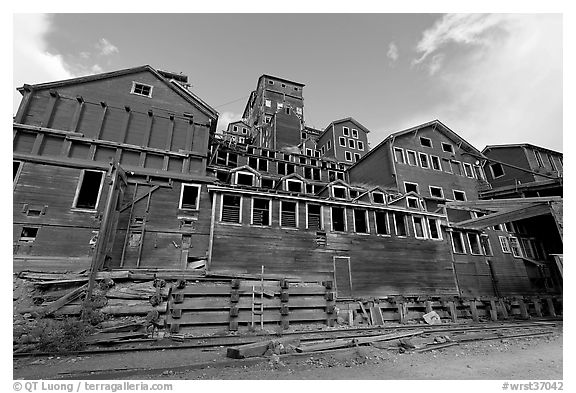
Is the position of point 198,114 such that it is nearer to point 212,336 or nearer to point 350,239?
point 350,239

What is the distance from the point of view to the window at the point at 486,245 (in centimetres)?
2655

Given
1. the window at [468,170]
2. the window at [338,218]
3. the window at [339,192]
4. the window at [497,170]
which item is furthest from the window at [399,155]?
the window at [497,170]

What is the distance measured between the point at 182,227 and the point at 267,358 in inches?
528

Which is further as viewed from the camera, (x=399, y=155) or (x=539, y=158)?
(x=539, y=158)

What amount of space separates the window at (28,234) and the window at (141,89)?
43.7 ft

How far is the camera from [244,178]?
24.7 m

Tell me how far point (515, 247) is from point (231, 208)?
96.8 ft

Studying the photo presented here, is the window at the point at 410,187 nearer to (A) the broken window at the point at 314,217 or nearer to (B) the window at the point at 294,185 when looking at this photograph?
(B) the window at the point at 294,185

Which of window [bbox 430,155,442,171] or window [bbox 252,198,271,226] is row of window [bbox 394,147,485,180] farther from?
window [bbox 252,198,271,226]

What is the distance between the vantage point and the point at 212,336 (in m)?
11.4

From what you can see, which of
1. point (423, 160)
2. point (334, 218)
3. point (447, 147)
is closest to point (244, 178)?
point (334, 218)

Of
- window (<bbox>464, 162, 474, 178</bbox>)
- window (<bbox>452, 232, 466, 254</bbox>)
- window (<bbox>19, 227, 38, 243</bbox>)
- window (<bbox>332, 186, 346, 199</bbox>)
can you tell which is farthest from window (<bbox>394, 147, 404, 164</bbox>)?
window (<bbox>19, 227, 38, 243</bbox>)

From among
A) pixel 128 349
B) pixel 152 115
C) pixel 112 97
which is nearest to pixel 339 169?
pixel 152 115

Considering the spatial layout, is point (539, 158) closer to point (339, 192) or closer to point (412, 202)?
point (412, 202)
